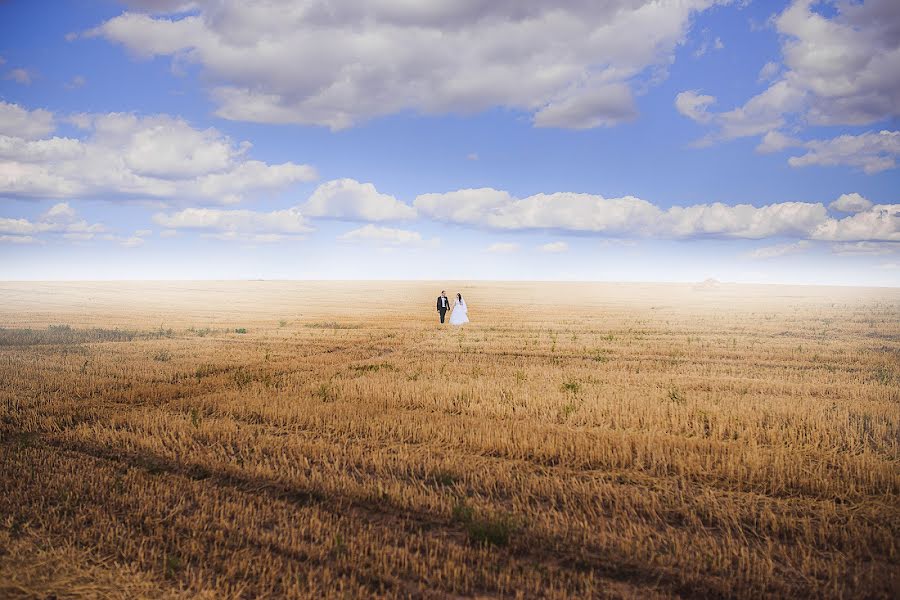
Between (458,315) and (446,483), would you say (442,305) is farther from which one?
(446,483)

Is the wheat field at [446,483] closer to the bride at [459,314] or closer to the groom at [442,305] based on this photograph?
the bride at [459,314]

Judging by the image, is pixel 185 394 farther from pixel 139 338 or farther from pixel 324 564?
pixel 139 338

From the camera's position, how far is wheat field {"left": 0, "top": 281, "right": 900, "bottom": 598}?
572 centimetres

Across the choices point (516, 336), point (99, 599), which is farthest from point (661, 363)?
point (99, 599)

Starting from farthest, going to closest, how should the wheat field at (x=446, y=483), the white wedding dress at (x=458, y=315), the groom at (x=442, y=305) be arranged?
the groom at (x=442, y=305) < the white wedding dress at (x=458, y=315) < the wheat field at (x=446, y=483)

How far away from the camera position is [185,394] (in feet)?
48.3

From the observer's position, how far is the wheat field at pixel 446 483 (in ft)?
18.8

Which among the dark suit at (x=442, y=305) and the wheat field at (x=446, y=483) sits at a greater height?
the dark suit at (x=442, y=305)

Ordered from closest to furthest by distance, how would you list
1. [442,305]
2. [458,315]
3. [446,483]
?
1. [446,483]
2. [458,315]
3. [442,305]

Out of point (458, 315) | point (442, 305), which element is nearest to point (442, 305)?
point (442, 305)

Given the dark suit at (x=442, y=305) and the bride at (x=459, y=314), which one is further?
the dark suit at (x=442, y=305)

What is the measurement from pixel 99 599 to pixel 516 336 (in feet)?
82.7

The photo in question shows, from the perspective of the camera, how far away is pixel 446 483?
8352mm

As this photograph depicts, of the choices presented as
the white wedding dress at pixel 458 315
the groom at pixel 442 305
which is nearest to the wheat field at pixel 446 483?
the white wedding dress at pixel 458 315
